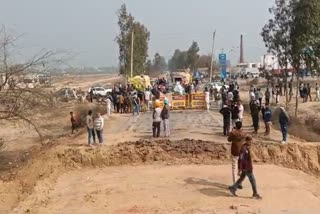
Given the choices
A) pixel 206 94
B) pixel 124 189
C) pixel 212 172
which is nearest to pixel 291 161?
Result: pixel 212 172

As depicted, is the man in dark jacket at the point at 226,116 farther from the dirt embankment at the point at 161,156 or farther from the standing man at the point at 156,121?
the standing man at the point at 156,121

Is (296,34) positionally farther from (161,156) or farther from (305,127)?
(161,156)

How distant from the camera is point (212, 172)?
58.4 ft

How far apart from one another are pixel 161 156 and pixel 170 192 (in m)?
4.11

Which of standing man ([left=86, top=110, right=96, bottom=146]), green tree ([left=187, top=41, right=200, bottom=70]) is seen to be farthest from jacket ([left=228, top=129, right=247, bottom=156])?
green tree ([left=187, top=41, right=200, bottom=70])

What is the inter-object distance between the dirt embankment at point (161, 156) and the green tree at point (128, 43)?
37358 mm

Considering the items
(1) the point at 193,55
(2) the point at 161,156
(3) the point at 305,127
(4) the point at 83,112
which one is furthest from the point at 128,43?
(1) the point at 193,55

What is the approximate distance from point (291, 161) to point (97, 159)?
22.6ft

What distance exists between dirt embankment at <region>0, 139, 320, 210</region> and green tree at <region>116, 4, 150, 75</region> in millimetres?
37358

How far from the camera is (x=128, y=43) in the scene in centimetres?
5762

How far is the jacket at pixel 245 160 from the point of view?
→ 14.7 m

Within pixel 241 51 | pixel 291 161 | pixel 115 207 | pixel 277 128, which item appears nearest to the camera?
pixel 115 207

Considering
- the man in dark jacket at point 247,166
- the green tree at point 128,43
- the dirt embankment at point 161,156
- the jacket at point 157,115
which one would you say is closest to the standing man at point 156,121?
the jacket at point 157,115

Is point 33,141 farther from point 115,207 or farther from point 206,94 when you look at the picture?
point 115,207
